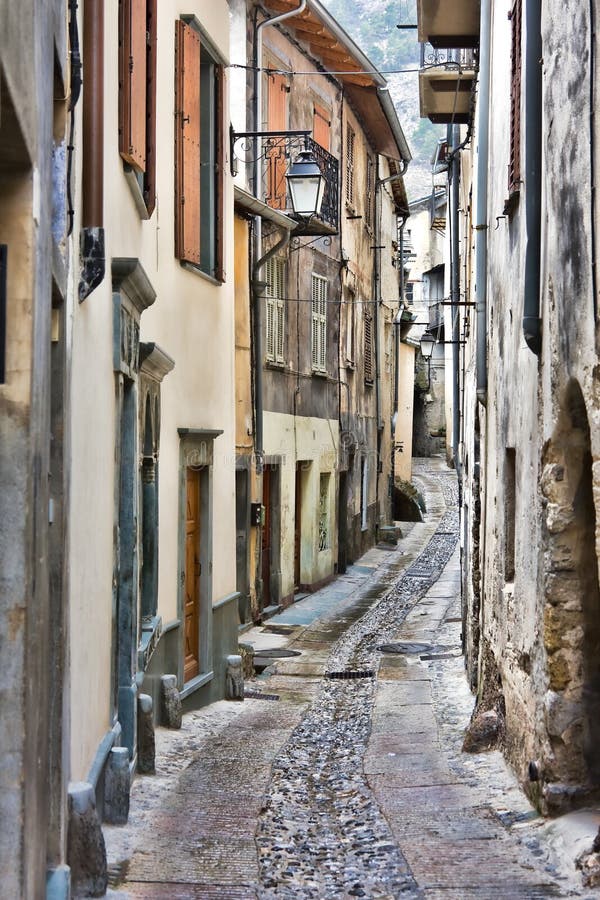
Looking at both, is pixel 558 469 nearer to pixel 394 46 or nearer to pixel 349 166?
pixel 349 166

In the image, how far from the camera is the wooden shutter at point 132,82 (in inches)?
300

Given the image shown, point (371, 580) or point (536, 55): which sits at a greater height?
point (536, 55)

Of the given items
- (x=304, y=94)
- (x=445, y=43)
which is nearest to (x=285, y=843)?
(x=445, y=43)

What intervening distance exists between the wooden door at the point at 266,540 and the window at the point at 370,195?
33.5 ft

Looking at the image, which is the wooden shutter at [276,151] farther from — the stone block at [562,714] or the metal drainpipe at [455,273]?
the stone block at [562,714]

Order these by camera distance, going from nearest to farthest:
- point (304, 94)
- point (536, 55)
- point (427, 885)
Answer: point (427, 885) → point (536, 55) → point (304, 94)

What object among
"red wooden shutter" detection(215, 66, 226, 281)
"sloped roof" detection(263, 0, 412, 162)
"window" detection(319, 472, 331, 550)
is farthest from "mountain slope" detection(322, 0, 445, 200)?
"red wooden shutter" detection(215, 66, 226, 281)

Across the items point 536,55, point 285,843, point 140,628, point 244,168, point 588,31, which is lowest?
point 285,843

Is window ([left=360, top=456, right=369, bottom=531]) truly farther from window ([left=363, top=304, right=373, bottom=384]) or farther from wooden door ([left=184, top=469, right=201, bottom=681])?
wooden door ([left=184, top=469, right=201, bottom=681])

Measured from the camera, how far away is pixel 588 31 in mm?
5938

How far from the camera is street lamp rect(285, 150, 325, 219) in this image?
15188 millimetres

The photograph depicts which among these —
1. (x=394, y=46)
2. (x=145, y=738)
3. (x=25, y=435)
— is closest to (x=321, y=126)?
(x=145, y=738)

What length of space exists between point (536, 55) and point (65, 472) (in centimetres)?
412

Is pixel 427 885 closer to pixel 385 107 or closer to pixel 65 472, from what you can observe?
pixel 65 472
